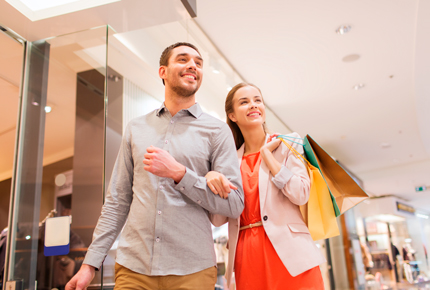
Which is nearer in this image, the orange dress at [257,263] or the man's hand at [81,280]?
the man's hand at [81,280]

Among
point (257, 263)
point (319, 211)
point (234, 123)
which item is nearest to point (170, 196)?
point (257, 263)

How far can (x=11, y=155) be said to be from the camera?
2643mm

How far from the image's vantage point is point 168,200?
1.33m

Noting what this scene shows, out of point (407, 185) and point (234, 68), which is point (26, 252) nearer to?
point (234, 68)

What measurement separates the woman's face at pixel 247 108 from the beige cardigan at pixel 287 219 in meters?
0.28

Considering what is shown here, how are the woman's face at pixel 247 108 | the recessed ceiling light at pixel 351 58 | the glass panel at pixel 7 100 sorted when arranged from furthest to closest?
the recessed ceiling light at pixel 351 58
the glass panel at pixel 7 100
the woman's face at pixel 247 108

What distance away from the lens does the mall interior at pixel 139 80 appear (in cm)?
255

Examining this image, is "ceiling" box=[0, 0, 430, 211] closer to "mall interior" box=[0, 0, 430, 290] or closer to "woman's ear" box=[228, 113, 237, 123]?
"mall interior" box=[0, 0, 430, 290]

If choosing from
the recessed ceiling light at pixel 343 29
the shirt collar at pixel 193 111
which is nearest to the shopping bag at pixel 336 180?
the shirt collar at pixel 193 111

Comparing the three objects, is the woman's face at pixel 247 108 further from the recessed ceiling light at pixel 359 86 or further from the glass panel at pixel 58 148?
the recessed ceiling light at pixel 359 86

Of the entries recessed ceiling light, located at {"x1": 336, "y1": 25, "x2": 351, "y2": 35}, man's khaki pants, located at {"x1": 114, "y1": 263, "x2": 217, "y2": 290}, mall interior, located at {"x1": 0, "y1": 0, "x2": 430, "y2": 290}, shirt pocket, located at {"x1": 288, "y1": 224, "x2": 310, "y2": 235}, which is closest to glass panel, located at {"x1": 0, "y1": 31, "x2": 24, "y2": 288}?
mall interior, located at {"x1": 0, "y1": 0, "x2": 430, "y2": 290}

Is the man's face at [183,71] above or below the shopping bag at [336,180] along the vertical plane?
above

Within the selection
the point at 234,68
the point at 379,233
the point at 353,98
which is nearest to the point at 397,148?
the point at 353,98

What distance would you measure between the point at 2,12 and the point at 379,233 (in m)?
14.2
